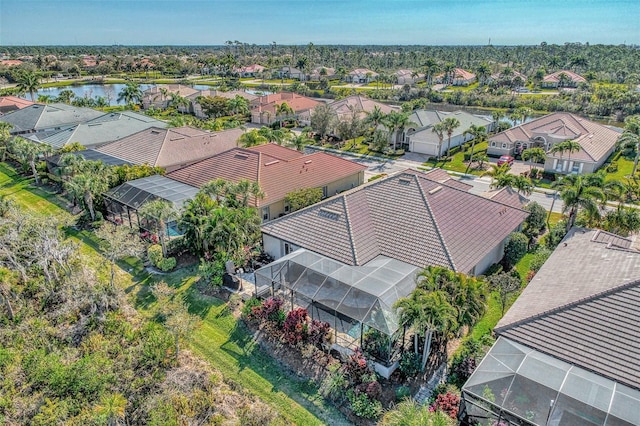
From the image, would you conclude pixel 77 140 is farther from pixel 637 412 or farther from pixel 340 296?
pixel 637 412

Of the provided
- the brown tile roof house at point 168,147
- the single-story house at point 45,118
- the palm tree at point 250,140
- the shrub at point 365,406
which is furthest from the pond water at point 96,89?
the shrub at point 365,406

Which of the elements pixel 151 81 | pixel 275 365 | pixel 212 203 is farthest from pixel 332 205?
pixel 151 81

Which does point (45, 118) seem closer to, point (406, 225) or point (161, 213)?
point (161, 213)

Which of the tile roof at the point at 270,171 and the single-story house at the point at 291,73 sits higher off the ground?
the single-story house at the point at 291,73

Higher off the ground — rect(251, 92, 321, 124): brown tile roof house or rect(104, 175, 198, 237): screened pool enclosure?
rect(251, 92, 321, 124): brown tile roof house

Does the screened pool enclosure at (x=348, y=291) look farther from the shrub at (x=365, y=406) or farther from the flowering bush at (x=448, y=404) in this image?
the flowering bush at (x=448, y=404)

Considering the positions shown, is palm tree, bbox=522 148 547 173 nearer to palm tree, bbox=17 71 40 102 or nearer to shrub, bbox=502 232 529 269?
shrub, bbox=502 232 529 269

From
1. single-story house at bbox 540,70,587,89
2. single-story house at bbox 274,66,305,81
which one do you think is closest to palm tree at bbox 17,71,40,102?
single-story house at bbox 274,66,305,81
